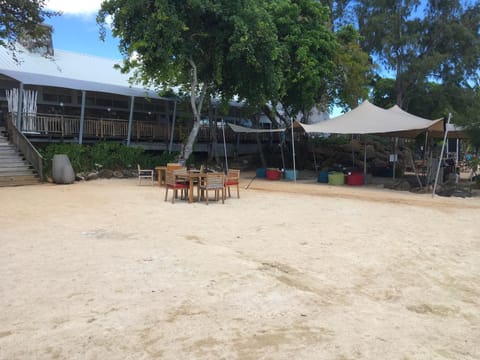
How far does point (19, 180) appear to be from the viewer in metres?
14.3

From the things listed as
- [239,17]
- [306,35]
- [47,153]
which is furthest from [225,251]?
[306,35]

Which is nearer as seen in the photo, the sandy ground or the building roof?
the sandy ground

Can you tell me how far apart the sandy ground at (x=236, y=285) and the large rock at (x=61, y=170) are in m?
5.98

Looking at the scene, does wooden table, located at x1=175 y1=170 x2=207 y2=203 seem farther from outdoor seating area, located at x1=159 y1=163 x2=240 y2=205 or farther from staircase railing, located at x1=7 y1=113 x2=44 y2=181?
staircase railing, located at x1=7 y1=113 x2=44 y2=181

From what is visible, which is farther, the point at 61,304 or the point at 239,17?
the point at 239,17

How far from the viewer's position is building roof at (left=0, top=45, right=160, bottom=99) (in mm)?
15680

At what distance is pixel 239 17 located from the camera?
14.8m

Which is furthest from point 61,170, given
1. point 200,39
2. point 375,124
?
point 375,124

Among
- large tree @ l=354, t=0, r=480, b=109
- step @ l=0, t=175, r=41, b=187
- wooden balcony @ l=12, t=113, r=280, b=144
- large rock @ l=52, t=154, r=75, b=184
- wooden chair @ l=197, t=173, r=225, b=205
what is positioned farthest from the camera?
large tree @ l=354, t=0, r=480, b=109

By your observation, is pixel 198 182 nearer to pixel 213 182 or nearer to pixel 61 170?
pixel 213 182

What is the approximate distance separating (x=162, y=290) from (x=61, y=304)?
888 mm

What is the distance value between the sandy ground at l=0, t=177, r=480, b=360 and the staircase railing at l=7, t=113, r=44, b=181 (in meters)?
6.66

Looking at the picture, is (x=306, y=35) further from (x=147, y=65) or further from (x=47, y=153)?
(x=47, y=153)

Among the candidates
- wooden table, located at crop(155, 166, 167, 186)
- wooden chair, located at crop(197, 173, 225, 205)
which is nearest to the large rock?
wooden table, located at crop(155, 166, 167, 186)
